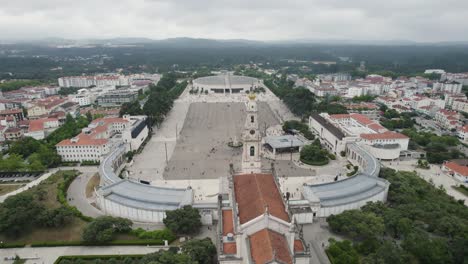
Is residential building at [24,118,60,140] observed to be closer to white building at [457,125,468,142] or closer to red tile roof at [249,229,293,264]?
red tile roof at [249,229,293,264]

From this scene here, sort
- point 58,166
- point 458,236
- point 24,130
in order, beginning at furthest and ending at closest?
point 24,130
point 58,166
point 458,236

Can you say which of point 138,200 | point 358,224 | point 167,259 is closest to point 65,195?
point 138,200

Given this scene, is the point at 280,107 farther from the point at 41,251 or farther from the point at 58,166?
the point at 41,251

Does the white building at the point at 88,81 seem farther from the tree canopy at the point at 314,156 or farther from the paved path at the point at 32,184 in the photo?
the tree canopy at the point at 314,156

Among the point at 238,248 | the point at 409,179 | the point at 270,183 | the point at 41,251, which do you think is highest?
the point at 270,183

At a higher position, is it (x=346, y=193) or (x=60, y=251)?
(x=346, y=193)

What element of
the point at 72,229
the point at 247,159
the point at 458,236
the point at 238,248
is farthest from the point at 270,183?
the point at 72,229

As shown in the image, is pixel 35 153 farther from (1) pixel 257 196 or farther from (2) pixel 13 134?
(1) pixel 257 196
